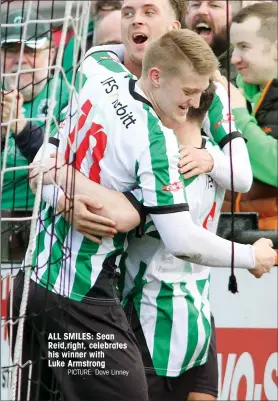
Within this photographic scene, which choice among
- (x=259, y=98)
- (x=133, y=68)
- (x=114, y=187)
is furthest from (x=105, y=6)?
(x=114, y=187)

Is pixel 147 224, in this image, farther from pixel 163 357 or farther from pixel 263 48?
pixel 263 48

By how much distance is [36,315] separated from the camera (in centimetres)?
388

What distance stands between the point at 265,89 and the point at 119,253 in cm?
175

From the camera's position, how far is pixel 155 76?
3951mm

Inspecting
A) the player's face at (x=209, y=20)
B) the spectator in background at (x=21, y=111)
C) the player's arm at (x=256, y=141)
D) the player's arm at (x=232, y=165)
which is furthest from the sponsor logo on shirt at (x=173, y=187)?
the player's face at (x=209, y=20)

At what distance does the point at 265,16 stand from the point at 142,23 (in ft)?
4.90

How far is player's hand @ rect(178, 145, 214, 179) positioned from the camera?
13.2 ft

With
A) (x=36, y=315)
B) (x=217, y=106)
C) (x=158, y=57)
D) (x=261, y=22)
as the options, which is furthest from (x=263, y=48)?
(x=36, y=315)

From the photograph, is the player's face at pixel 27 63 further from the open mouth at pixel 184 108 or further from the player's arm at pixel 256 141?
the open mouth at pixel 184 108

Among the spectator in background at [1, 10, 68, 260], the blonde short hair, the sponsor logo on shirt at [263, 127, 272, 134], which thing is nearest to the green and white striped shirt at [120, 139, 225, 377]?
the blonde short hair

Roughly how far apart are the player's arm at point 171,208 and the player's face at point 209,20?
192cm

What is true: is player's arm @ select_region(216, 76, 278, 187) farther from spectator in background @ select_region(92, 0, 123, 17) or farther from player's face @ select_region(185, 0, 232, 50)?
spectator in background @ select_region(92, 0, 123, 17)

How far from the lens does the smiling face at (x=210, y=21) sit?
18.5 feet

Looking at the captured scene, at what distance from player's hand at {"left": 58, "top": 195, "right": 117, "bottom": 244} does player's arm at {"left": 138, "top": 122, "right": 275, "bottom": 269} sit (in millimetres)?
149
